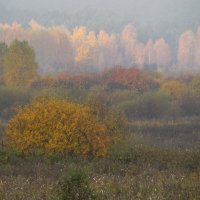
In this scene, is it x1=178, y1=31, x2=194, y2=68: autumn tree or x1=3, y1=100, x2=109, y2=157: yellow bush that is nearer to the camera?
x1=3, y1=100, x2=109, y2=157: yellow bush

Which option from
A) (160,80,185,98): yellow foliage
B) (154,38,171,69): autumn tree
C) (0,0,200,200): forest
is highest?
(0,0,200,200): forest

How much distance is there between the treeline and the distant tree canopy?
59219mm

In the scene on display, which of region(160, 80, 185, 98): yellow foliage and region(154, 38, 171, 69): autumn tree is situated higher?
region(160, 80, 185, 98): yellow foliage

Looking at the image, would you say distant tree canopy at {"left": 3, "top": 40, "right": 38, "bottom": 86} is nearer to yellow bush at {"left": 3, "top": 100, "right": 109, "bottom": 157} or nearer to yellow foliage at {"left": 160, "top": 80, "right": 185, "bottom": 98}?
yellow foliage at {"left": 160, "top": 80, "right": 185, "bottom": 98}

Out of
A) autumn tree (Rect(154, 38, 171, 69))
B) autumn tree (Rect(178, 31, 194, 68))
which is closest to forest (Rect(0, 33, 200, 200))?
autumn tree (Rect(178, 31, 194, 68))

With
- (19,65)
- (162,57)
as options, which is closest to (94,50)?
(162,57)

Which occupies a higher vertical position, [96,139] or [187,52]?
[96,139]

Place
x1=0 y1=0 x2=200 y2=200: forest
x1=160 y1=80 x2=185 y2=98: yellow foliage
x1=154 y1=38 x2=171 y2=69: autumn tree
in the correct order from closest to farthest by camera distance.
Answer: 1. x1=0 y1=0 x2=200 y2=200: forest
2. x1=160 y1=80 x2=185 y2=98: yellow foliage
3. x1=154 y1=38 x2=171 y2=69: autumn tree

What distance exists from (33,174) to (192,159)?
22.6 ft

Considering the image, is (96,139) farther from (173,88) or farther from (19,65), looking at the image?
(173,88)

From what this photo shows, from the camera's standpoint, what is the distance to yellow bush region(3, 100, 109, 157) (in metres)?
22.5

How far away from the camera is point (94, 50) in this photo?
485ft

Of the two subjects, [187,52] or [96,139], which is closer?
[96,139]

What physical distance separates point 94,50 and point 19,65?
288ft
